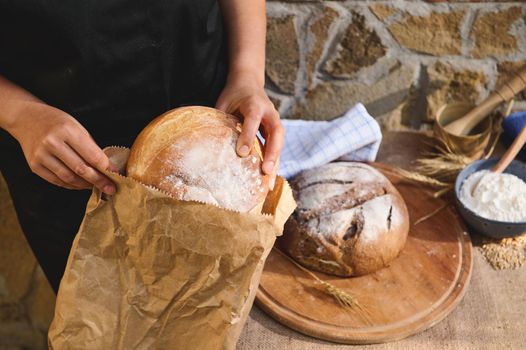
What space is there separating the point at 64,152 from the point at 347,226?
676mm

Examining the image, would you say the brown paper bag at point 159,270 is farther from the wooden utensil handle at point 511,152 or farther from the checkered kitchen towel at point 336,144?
the wooden utensil handle at point 511,152

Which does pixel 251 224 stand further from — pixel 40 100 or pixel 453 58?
pixel 453 58

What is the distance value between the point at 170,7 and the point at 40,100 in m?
0.34

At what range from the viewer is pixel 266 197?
1.10 metres

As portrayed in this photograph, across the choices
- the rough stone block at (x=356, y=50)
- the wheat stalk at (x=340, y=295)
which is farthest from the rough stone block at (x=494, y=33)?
the wheat stalk at (x=340, y=295)

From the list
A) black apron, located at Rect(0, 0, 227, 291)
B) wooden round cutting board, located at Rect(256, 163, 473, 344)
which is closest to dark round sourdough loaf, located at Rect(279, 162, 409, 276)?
wooden round cutting board, located at Rect(256, 163, 473, 344)

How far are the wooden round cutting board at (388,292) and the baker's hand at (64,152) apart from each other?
53 centimetres

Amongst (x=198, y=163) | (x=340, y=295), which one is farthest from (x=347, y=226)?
(x=198, y=163)

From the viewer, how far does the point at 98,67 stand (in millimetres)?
1160

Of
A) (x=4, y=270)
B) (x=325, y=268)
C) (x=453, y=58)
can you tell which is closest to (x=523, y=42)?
(x=453, y=58)

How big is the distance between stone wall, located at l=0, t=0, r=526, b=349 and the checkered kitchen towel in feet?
0.87

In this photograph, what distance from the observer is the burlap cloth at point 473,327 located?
1.22 meters

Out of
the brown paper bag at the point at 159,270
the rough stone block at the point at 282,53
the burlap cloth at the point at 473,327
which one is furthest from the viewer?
the rough stone block at the point at 282,53

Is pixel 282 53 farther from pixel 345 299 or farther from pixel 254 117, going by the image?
pixel 345 299
